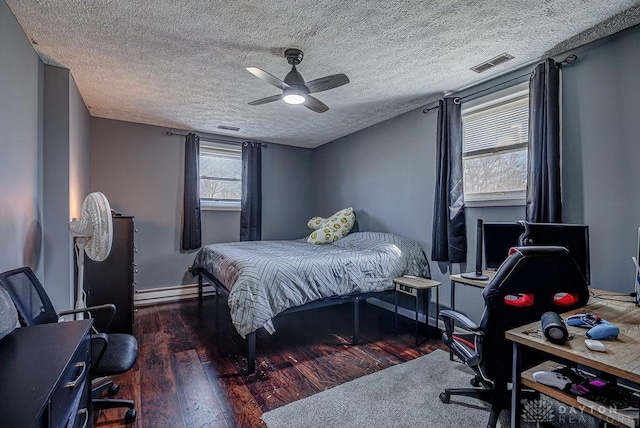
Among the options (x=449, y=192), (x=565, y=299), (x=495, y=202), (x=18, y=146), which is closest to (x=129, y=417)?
(x=18, y=146)

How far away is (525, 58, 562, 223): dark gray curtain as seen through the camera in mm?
2260

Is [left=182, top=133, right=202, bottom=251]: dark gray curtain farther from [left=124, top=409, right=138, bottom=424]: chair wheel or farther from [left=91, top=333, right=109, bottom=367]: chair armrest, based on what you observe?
[left=124, top=409, right=138, bottom=424]: chair wheel

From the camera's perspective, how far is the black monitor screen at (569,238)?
1942 mm

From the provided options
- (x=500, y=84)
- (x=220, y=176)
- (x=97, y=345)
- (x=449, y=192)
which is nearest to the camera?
(x=97, y=345)

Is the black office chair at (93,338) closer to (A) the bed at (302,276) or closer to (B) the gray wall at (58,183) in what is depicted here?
(A) the bed at (302,276)

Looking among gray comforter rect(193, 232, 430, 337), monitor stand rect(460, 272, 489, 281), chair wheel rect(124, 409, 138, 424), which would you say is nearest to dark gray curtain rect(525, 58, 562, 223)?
monitor stand rect(460, 272, 489, 281)

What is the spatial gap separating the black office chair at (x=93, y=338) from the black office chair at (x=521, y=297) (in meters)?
1.93

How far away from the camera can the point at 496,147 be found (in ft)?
9.48

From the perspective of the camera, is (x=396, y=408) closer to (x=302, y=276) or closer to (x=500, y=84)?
(x=302, y=276)

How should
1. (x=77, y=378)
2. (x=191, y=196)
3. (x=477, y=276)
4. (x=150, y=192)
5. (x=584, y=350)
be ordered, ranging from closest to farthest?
1. (x=584, y=350)
2. (x=77, y=378)
3. (x=477, y=276)
4. (x=150, y=192)
5. (x=191, y=196)

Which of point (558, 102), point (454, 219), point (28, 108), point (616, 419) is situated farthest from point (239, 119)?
point (616, 419)

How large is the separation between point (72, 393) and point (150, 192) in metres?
3.58

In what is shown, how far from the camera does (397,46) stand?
7.34 feet

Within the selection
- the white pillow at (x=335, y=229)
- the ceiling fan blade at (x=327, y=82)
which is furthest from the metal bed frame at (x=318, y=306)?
the ceiling fan blade at (x=327, y=82)
